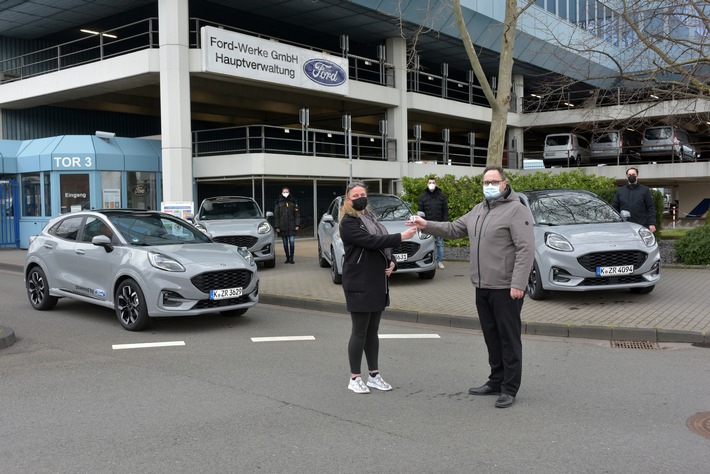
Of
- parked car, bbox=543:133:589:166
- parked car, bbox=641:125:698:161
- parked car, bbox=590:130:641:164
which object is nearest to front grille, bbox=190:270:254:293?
parked car, bbox=543:133:589:166

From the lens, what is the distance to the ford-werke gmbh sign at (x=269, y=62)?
20.7 metres

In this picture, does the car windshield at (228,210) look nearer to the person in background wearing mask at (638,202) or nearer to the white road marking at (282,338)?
the white road marking at (282,338)

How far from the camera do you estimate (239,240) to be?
1486cm

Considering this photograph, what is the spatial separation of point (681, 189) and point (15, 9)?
3993 centimetres

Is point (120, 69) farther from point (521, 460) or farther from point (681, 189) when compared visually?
point (681, 189)

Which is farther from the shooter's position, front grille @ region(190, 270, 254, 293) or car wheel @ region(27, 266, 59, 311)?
car wheel @ region(27, 266, 59, 311)

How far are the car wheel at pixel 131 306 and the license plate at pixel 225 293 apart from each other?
0.85m

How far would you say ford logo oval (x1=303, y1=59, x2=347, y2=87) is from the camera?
932 inches

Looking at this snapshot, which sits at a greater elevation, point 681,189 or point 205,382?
point 681,189

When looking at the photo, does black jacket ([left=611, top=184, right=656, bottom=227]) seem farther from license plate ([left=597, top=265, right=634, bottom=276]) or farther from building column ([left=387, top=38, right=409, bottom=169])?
building column ([left=387, top=38, right=409, bottom=169])

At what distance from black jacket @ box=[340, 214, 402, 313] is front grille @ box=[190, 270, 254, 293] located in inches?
131

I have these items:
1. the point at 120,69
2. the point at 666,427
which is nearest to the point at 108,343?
the point at 666,427

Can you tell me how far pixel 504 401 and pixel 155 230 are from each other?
599 centimetres

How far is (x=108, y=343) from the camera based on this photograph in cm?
777
